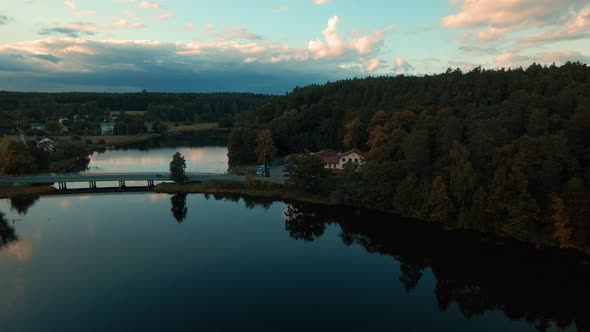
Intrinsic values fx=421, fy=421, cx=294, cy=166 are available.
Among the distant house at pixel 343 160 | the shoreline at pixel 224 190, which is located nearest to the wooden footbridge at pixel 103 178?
the shoreline at pixel 224 190

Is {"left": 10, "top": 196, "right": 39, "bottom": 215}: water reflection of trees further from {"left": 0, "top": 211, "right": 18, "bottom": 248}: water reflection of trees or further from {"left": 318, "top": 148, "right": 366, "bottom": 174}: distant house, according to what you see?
{"left": 318, "top": 148, "right": 366, "bottom": 174}: distant house

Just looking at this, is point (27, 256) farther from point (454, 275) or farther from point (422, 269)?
point (454, 275)

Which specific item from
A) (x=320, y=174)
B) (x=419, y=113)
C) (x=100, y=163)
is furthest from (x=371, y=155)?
(x=100, y=163)

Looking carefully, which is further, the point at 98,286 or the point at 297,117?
the point at 297,117

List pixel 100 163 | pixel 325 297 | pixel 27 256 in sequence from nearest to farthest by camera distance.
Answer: pixel 325 297 → pixel 27 256 → pixel 100 163

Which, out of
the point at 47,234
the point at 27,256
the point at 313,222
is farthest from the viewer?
the point at 313,222

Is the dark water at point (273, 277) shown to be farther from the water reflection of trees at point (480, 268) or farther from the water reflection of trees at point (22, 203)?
the water reflection of trees at point (22, 203)

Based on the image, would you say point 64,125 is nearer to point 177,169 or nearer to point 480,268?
point 177,169
